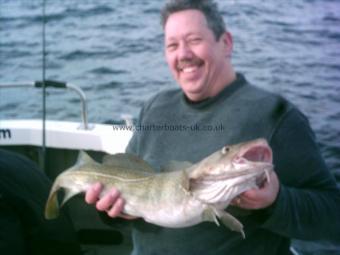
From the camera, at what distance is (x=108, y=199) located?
2383 millimetres

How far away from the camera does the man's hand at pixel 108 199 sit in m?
2.39

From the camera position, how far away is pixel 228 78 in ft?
8.95

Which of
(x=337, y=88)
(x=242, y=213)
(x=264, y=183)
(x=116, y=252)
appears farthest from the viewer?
(x=337, y=88)

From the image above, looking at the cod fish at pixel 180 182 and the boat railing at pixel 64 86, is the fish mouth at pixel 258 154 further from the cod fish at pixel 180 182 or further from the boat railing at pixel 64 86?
the boat railing at pixel 64 86

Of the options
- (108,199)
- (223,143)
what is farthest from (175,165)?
(108,199)

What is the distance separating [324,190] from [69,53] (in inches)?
369

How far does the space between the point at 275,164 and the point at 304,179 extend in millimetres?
165

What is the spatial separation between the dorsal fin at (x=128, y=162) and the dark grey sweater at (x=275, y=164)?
149 millimetres

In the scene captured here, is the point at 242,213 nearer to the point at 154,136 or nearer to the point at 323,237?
the point at 323,237

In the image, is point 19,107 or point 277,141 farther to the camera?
point 19,107

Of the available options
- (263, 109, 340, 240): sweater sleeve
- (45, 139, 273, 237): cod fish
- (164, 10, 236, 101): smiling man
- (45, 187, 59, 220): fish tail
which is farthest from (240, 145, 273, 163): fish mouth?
(45, 187, 59, 220): fish tail

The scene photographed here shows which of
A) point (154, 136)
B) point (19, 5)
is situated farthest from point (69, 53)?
point (154, 136)

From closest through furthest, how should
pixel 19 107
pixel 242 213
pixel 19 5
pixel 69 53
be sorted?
1. pixel 242 213
2. pixel 19 107
3. pixel 69 53
4. pixel 19 5

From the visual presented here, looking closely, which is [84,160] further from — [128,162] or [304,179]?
[304,179]
